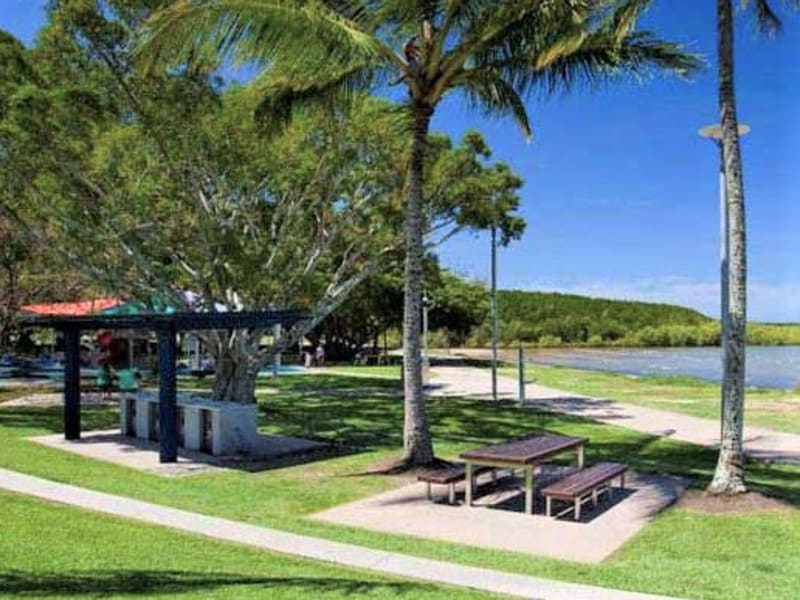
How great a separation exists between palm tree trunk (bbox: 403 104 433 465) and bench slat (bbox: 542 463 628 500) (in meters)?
2.86

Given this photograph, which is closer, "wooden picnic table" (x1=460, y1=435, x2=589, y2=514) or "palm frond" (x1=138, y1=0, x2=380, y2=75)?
"wooden picnic table" (x1=460, y1=435, x2=589, y2=514)

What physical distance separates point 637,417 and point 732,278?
1095 centimetres

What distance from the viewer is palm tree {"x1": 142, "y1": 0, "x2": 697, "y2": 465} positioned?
11.1 meters

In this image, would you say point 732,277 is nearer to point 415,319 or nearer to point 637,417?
point 415,319

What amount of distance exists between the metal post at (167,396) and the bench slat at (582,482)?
6035 millimetres

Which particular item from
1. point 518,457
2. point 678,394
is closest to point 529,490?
point 518,457

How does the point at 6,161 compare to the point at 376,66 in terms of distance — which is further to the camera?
the point at 6,161

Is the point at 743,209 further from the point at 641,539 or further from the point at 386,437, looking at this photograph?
the point at 386,437

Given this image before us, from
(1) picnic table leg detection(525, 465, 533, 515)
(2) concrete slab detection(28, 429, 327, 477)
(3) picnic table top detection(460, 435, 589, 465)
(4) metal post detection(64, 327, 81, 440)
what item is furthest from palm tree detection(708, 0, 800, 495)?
(4) metal post detection(64, 327, 81, 440)

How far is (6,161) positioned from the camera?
1695 centimetres

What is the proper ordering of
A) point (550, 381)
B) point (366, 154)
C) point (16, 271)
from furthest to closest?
point (550, 381)
point (16, 271)
point (366, 154)

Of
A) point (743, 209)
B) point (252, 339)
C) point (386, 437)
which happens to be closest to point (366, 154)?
point (252, 339)

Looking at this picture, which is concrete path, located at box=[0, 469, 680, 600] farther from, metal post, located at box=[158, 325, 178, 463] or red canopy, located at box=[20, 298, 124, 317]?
red canopy, located at box=[20, 298, 124, 317]

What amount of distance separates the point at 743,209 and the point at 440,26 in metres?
4.81
